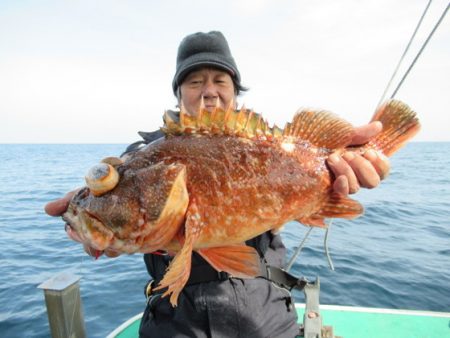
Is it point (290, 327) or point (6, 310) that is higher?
point (290, 327)

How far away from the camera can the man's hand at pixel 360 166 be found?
2502 mm

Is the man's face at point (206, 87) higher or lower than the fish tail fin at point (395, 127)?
higher

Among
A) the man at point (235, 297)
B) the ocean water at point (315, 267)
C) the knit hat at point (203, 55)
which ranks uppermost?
the knit hat at point (203, 55)

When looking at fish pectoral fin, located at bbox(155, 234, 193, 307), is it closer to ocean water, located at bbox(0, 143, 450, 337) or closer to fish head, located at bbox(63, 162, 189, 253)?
fish head, located at bbox(63, 162, 189, 253)

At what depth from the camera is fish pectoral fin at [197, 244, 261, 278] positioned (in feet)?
7.45

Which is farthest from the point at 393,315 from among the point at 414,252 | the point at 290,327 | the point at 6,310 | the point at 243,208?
the point at 6,310

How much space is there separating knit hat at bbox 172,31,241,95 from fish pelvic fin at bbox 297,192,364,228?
1.87m

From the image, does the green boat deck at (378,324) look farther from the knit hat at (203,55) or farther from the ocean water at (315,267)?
the knit hat at (203,55)

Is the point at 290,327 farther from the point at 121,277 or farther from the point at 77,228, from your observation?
the point at 121,277

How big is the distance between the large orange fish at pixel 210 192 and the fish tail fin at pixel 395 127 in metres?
0.04

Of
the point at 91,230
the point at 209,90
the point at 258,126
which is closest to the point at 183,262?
the point at 91,230

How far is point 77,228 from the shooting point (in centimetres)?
228

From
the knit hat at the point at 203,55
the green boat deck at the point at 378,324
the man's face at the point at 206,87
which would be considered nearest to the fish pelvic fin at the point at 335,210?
the man's face at the point at 206,87

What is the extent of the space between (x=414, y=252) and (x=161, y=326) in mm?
10293
